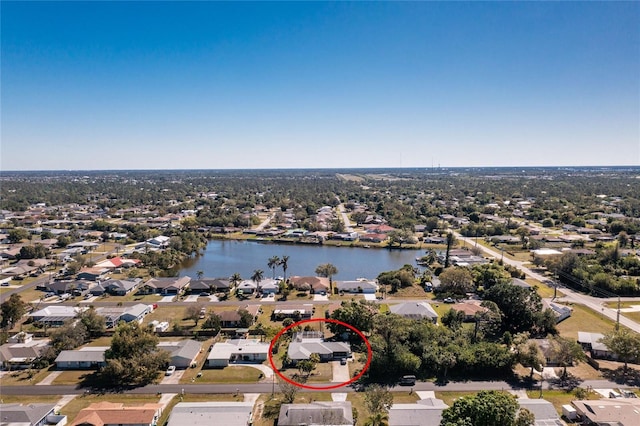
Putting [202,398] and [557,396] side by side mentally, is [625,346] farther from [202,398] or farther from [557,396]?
[202,398]

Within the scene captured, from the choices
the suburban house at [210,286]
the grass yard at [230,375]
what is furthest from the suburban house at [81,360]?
the suburban house at [210,286]

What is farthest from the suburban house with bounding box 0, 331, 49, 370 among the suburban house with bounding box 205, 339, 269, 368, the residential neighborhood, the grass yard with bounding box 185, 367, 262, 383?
the suburban house with bounding box 205, 339, 269, 368

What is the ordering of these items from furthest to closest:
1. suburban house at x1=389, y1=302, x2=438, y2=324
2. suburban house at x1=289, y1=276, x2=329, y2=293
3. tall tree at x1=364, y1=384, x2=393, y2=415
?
1. suburban house at x1=289, y1=276, x2=329, y2=293
2. suburban house at x1=389, y1=302, x2=438, y2=324
3. tall tree at x1=364, y1=384, x2=393, y2=415

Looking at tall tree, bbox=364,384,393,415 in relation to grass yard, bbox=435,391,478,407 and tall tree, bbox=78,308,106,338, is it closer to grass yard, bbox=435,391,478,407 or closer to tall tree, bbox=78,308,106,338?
grass yard, bbox=435,391,478,407

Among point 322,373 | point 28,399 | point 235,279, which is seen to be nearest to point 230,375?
point 322,373

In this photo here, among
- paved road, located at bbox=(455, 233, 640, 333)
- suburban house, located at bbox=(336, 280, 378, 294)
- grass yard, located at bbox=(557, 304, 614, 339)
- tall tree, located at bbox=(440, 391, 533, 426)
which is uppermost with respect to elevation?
tall tree, located at bbox=(440, 391, 533, 426)

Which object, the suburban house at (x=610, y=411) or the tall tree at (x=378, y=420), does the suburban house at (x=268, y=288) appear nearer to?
the tall tree at (x=378, y=420)
